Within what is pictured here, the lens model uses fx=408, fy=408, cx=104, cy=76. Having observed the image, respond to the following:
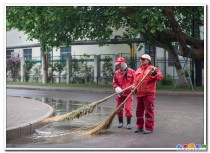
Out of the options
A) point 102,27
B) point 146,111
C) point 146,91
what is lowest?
point 146,111

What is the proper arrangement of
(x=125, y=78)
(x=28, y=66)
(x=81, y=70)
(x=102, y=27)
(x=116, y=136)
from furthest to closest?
(x=28, y=66)
(x=81, y=70)
(x=102, y=27)
(x=125, y=78)
(x=116, y=136)

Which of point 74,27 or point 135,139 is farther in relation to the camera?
point 74,27

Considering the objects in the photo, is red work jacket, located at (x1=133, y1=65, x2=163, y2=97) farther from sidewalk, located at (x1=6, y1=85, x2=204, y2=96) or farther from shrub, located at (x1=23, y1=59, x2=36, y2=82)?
shrub, located at (x1=23, y1=59, x2=36, y2=82)

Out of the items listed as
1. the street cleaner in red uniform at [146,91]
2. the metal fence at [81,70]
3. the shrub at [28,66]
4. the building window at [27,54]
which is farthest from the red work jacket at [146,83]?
the building window at [27,54]

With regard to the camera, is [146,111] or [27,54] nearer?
[146,111]

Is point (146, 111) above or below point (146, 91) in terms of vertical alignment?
below

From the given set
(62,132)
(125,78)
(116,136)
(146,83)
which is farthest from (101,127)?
(146,83)

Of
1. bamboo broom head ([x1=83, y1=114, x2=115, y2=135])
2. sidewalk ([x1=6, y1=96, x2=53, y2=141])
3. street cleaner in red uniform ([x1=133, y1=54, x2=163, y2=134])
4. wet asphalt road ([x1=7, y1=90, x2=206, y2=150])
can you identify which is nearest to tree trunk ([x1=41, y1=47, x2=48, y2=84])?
sidewalk ([x1=6, y1=96, x2=53, y2=141])

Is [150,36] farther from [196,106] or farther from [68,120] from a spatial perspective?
[68,120]

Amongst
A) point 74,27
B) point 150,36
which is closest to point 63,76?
point 74,27

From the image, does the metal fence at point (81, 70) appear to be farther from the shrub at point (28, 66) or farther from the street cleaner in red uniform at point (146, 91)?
the street cleaner in red uniform at point (146, 91)

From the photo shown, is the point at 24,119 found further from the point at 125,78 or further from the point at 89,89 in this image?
the point at 89,89
